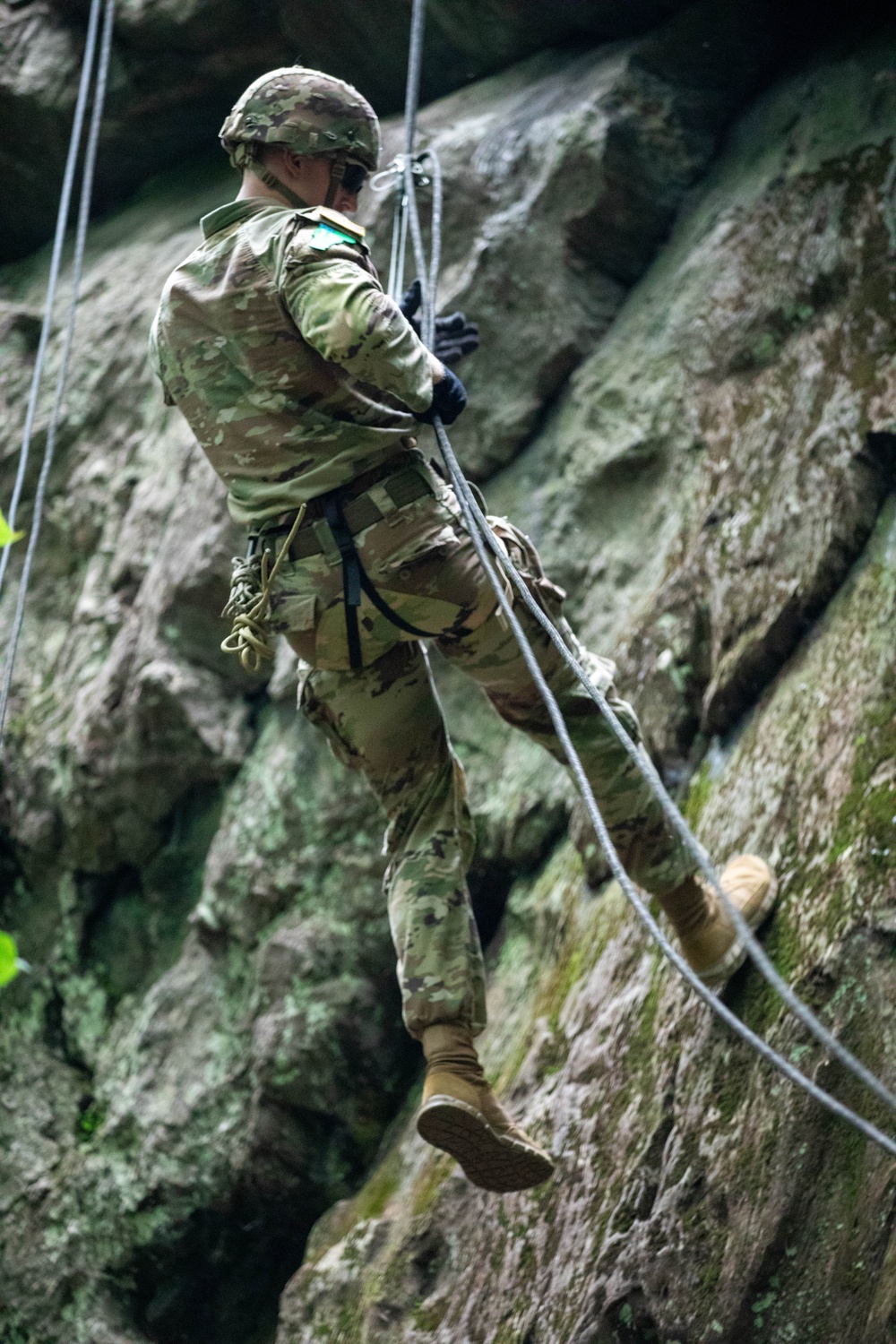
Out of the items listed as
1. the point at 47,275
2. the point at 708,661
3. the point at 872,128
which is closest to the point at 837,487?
the point at 708,661

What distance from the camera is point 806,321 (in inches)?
215

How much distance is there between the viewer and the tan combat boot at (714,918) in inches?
159

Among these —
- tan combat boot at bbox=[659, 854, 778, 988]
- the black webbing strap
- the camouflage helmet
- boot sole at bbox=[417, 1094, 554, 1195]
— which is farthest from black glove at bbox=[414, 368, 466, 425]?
boot sole at bbox=[417, 1094, 554, 1195]

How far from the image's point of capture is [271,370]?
363 centimetres

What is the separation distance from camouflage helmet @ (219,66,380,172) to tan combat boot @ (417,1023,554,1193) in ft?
8.25

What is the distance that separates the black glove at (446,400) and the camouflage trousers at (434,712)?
0.67 feet

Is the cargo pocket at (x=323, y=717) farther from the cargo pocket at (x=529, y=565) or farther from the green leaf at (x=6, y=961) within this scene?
the green leaf at (x=6, y=961)

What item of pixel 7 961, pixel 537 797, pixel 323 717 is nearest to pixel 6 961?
pixel 7 961

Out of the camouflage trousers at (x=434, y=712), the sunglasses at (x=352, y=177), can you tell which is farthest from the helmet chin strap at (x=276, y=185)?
the camouflage trousers at (x=434, y=712)

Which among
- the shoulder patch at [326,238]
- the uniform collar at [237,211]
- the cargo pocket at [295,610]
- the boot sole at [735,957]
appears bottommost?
the boot sole at [735,957]

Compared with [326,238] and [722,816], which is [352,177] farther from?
[722,816]

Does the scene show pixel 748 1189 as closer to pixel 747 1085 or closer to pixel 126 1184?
pixel 747 1085

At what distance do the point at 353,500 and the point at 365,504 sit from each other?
39 mm

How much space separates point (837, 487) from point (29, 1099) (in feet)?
15.2
